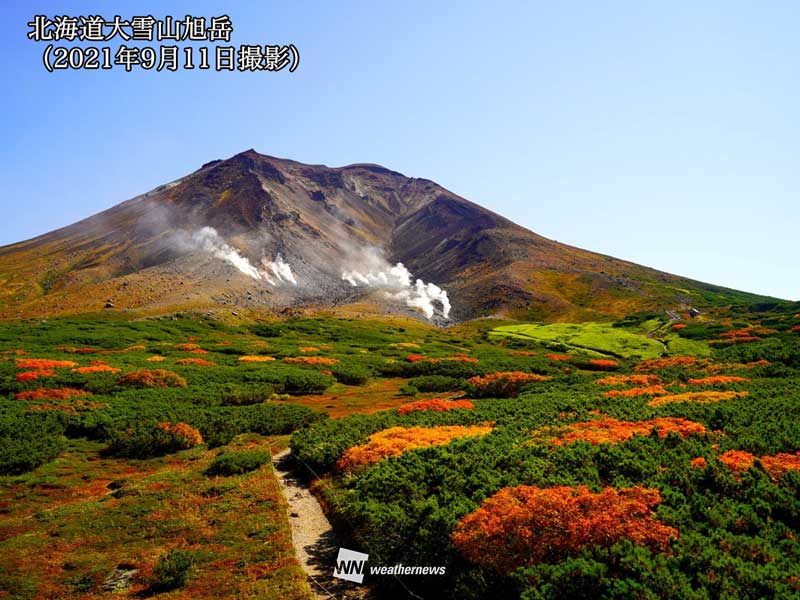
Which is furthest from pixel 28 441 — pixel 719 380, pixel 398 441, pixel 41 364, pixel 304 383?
pixel 719 380

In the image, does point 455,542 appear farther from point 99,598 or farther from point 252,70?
point 252,70

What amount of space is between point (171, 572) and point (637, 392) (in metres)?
27.8

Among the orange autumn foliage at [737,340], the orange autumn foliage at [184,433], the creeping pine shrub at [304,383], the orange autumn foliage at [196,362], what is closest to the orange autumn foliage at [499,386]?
the creeping pine shrub at [304,383]

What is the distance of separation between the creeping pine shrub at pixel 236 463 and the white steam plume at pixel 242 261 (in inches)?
5194

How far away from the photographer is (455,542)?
40.0 ft

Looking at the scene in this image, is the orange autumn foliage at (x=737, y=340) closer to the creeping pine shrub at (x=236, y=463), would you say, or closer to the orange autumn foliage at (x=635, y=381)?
the orange autumn foliage at (x=635, y=381)

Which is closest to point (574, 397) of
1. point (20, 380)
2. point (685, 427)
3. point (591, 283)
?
point (685, 427)

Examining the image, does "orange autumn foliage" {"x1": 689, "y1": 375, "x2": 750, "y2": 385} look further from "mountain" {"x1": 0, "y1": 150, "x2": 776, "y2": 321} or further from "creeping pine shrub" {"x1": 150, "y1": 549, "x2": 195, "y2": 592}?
"mountain" {"x1": 0, "y1": 150, "x2": 776, "y2": 321}

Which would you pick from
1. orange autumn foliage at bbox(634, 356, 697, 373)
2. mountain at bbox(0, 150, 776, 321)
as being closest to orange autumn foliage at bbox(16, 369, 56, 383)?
orange autumn foliage at bbox(634, 356, 697, 373)

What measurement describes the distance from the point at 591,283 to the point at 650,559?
572ft

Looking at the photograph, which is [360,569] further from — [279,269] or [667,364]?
[279,269]

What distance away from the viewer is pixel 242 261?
15650 cm

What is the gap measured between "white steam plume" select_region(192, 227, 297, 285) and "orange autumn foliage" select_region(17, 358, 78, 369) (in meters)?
108

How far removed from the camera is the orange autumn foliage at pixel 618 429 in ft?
62.4
